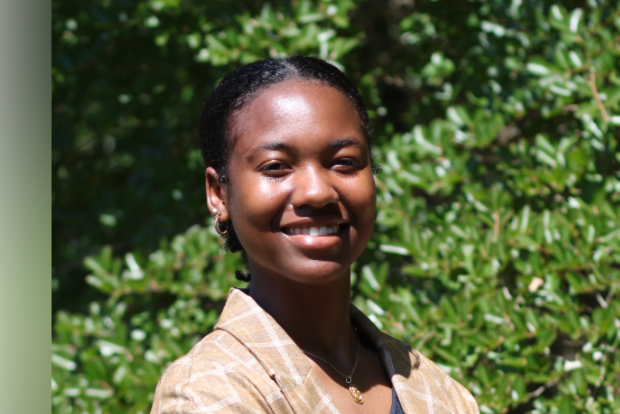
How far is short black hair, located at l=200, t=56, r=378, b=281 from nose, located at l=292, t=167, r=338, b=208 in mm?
197

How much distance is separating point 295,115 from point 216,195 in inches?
11.5

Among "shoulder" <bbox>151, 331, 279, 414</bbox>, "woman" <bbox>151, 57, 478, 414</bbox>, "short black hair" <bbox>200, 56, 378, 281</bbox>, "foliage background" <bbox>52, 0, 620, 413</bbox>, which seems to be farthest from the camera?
"foliage background" <bbox>52, 0, 620, 413</bbox>

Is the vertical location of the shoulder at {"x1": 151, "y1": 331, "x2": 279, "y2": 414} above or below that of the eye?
below

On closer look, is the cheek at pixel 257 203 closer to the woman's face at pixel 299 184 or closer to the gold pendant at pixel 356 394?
the woman's face at pixel 299 184

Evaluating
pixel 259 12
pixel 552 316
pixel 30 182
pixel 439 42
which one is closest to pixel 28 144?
pixel 30 182

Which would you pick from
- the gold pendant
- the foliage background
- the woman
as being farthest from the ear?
the foliage background

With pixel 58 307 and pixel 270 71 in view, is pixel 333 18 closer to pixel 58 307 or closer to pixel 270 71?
pixel 270 71

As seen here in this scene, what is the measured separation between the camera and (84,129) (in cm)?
353

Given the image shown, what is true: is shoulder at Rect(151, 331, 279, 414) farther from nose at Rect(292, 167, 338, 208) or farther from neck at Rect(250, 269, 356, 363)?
nose at Rect(292, 167, 338, 208)

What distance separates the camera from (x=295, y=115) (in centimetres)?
139

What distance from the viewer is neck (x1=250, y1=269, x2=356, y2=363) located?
1497 millimetres

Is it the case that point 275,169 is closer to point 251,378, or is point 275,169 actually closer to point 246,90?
point 246,90

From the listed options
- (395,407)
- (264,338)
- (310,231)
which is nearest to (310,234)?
(310,231)

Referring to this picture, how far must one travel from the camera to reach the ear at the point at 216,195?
5.06 ft
